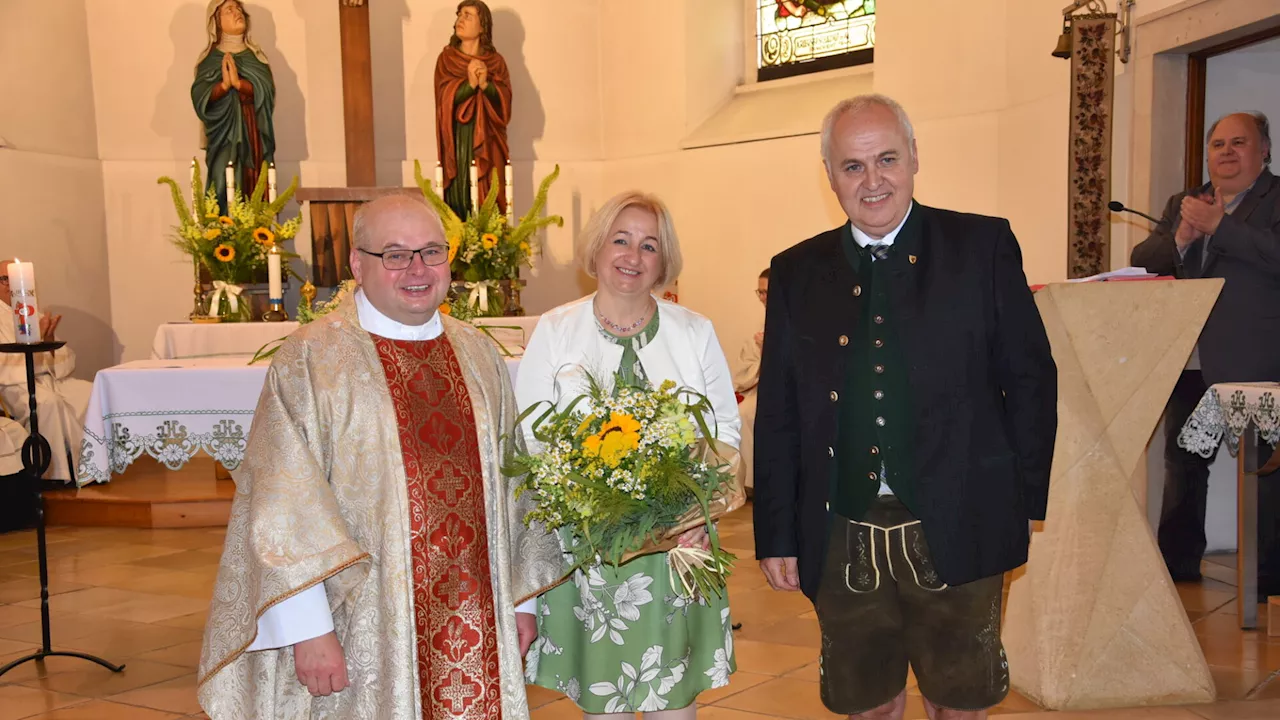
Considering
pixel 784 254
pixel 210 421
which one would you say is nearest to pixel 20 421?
pixel 210 421

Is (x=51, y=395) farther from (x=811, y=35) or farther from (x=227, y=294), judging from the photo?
(x=811, y=35)

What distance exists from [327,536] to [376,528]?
0.13 meters

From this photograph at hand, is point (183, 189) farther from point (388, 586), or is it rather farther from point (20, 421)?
point (388, 586)

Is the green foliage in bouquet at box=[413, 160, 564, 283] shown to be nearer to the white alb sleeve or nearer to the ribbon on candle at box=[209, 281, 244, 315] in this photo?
the ribbon on candle at box=[209, 281, 244, 315]

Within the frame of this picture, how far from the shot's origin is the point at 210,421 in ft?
15.9

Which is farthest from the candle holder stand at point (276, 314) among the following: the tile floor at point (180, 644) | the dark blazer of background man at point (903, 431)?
the dark blazer of background man at point (903, 431)

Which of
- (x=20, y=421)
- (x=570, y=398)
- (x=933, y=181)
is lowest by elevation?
(x=20, y=421)

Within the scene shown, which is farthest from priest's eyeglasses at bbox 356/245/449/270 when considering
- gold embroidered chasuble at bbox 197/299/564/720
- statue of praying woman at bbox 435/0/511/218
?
statue of praying woman at bbox 435/0/511/218

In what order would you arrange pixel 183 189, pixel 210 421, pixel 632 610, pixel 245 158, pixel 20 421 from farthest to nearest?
1. pixel 183 189
2. pixel 245 158
3. pixel 20 421
4. pixel 210 421
5. pixel 632 610

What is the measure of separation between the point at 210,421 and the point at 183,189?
4965mm

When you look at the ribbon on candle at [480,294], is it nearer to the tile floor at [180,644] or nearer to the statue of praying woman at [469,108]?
the statue of praying woman at [469,108]

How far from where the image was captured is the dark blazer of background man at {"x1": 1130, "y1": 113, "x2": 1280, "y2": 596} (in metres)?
5.05

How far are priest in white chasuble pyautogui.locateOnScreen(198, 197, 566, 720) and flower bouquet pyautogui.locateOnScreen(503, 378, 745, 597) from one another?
0.13 metres

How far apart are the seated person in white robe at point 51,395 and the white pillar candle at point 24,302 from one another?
3.44 metres
